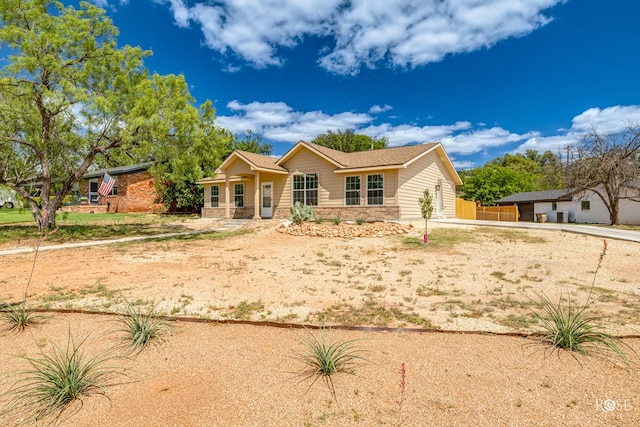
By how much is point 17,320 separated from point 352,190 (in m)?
15.8

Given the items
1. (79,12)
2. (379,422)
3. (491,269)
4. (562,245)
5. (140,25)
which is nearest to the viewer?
(379,422)

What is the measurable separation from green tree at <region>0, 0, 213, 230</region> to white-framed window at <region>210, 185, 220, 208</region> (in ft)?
30.3

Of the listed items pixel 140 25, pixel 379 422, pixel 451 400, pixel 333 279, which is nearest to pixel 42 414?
pixel 379 422

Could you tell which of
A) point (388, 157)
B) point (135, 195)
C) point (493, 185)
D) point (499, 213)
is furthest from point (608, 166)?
point (135, 195)

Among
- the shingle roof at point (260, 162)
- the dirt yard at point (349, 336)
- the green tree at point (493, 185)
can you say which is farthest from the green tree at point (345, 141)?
the dirt yard at point (349, 336)

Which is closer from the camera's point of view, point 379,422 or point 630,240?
point 379,422

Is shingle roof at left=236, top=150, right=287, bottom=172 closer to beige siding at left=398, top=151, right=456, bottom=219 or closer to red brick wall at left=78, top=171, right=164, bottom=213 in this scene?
beige siding at left=398, top=151, right=456, bottom=219

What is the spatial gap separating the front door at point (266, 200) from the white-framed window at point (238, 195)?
1804 millimetres

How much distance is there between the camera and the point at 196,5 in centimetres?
1521

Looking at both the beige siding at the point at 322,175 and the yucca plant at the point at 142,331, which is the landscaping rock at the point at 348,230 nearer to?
the beige siding at the point at 322,175

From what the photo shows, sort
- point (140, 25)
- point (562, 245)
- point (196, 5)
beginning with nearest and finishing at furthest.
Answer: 1. point (562, 245)
2. point (196, 5)
3. point (140, 25)

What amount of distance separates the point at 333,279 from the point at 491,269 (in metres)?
3.99

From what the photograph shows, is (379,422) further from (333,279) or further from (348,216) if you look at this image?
(348,216)

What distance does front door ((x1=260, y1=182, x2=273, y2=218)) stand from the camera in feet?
71.2
